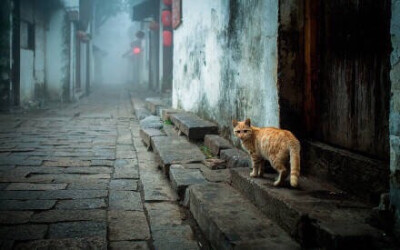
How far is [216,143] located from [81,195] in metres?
2.19

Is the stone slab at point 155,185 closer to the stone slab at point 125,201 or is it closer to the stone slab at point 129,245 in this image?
the stone slab at point 125,201

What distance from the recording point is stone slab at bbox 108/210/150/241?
3.26 metres

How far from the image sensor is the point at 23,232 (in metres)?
3.23

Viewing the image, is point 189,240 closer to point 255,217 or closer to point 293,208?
point 255,217

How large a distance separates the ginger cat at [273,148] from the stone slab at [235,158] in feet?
2.62

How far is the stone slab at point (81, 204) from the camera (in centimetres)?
392

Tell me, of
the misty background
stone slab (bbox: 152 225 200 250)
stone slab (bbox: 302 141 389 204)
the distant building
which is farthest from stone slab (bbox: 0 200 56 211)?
the misty background

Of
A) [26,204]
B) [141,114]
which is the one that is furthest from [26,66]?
[26,204]

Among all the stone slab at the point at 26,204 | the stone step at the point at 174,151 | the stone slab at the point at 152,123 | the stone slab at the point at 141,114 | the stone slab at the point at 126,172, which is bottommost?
the stone slab at the point at 26,204

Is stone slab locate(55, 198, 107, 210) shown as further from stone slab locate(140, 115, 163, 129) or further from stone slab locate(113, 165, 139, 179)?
stone slab locate(140, 115, 163, 129)

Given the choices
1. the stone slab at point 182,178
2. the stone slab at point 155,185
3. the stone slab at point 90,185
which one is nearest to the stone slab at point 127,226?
the stone slab at point 155,185

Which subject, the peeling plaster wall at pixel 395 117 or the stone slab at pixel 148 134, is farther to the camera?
the stone slab at pixel 148 134

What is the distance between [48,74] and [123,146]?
1135cm

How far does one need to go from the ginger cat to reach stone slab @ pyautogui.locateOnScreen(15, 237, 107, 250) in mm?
1543
